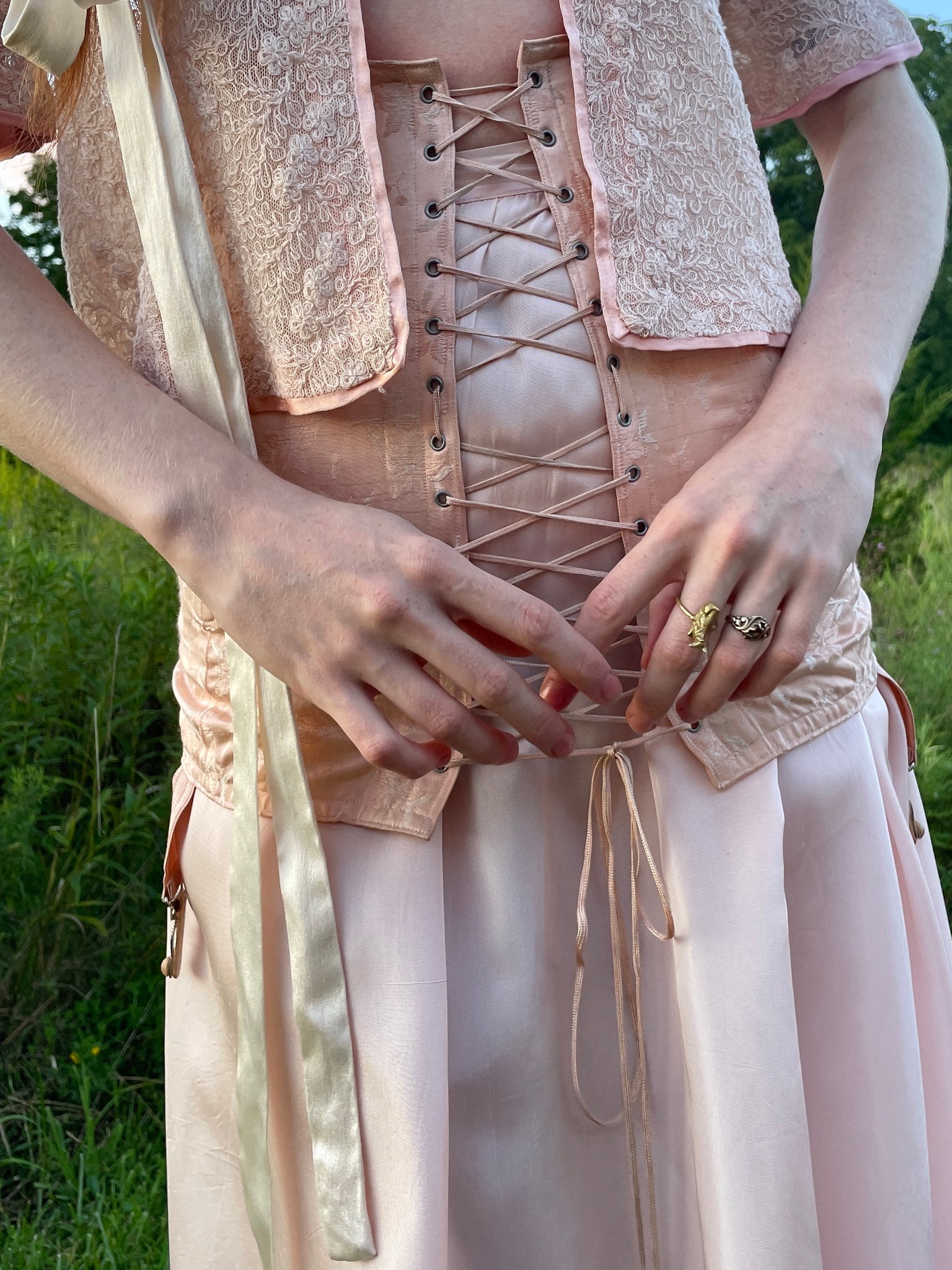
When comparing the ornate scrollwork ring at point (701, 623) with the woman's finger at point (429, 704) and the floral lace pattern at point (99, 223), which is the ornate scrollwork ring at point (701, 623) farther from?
the floral lace pattern at point (99, 223)

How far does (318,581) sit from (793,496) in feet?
1.07

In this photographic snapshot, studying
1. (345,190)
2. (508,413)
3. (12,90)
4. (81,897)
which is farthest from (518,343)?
(81,897)

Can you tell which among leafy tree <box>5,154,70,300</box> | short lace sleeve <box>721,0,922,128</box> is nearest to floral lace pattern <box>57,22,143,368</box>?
short lace sleeve <box>721,0,922,128</box>

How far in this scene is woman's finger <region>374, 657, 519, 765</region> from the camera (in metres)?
0.72

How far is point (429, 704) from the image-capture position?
72 cm

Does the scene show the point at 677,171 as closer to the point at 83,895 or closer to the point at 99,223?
the point at 99,223

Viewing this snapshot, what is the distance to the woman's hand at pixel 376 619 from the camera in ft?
2.34

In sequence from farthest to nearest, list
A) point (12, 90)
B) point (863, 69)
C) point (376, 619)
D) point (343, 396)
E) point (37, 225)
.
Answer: point (37, 225), point (863, 69), point (12, 90), point (343, 396), point (376, 619)

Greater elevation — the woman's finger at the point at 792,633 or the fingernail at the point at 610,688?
the woman's finger at the point at 792,633

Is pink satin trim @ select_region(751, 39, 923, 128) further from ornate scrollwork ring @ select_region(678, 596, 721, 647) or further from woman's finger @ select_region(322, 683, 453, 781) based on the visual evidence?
woman's finger @ select_region(322, 683, 453, 781)

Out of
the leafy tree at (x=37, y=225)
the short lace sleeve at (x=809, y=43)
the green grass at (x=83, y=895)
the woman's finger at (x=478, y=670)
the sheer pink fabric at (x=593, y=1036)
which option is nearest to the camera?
the woman's finger at (x=478, y=670)

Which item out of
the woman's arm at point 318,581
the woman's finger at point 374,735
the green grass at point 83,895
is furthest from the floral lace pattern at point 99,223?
the green grass at point 83,895

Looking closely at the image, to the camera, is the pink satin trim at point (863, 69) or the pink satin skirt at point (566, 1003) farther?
the pink satin trim at point (863, 69)

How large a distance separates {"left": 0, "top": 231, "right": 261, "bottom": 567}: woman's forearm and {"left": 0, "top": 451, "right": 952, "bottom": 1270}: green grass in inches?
51.4
